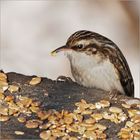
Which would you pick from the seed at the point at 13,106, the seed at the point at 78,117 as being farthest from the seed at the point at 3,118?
the seed at the point at 78,117

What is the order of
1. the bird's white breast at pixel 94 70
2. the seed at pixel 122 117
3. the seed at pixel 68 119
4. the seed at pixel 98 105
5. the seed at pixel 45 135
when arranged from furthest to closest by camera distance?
→ the bird's white breast at pixel 94 70 → the seed at pixel 98 105 → the seed at pixel 122 117 → the seed at pixel 68 119 → the seed at pixel 45 135

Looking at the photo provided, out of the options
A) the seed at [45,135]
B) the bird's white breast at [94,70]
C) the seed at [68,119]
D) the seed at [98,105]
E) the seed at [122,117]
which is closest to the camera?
the seed at [45,135]

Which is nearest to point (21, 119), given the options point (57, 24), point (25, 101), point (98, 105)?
point (25, 101)

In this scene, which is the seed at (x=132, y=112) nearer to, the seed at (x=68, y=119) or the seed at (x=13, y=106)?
the seed at (x=68, y=119)

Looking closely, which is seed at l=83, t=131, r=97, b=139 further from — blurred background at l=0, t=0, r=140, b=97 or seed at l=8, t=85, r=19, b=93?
blurred background at l=0, t=0, r=140, b=97

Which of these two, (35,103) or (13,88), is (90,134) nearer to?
(35,103)
